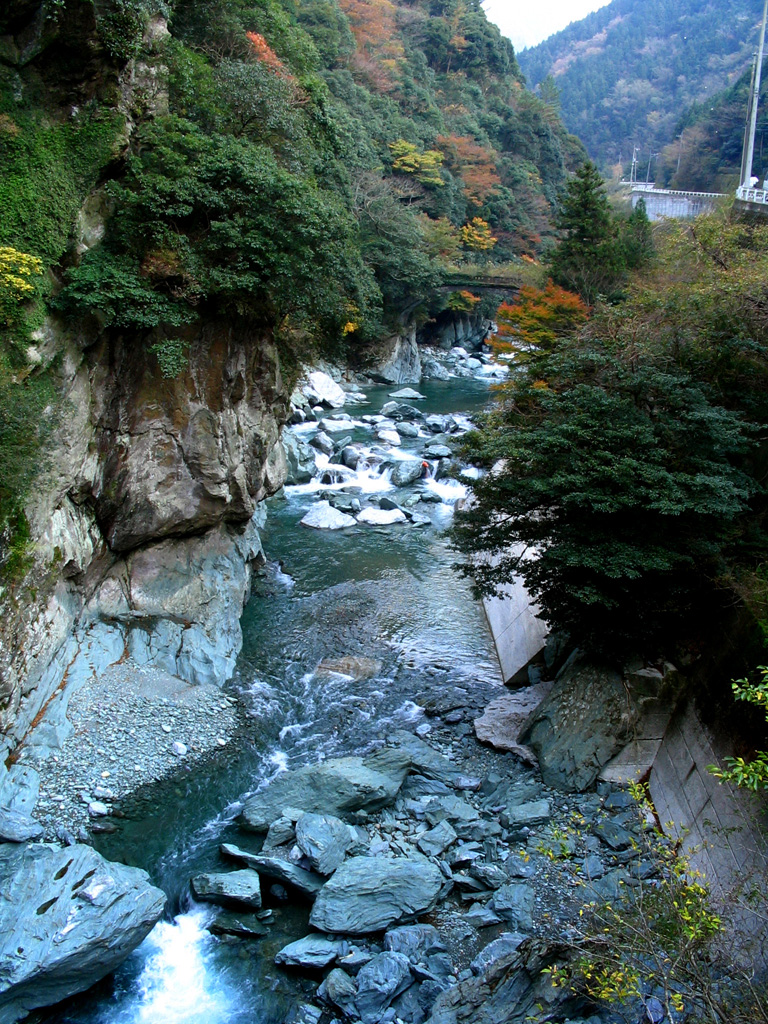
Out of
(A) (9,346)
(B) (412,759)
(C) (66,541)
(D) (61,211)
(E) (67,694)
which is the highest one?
(D) (61,211)

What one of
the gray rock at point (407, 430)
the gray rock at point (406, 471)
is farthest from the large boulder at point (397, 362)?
the gray rock at point (406, 471)

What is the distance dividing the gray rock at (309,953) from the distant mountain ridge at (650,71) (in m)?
91.9

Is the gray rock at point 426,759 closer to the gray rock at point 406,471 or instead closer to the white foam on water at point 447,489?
the white foam on water at point 447,489

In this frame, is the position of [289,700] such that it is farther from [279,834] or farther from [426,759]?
[279,834]

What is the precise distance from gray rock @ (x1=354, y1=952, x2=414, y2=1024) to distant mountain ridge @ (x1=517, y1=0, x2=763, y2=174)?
91.9 m

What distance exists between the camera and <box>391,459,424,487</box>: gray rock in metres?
22.7

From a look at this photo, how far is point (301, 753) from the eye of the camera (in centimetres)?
1071

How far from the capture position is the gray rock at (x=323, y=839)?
828cm

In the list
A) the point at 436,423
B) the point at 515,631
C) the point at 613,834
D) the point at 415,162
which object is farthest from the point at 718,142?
the point at 613,834

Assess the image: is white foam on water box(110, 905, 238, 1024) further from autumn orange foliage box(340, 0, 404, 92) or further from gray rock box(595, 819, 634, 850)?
autumn orange foliage box(340, 0, 404, 92)

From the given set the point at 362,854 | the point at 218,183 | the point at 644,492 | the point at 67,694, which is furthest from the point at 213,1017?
the point at 218,183

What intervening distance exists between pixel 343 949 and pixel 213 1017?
1.39 m

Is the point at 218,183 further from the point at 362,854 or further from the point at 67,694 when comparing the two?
the point at 362,854

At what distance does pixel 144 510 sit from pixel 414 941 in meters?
7.73
